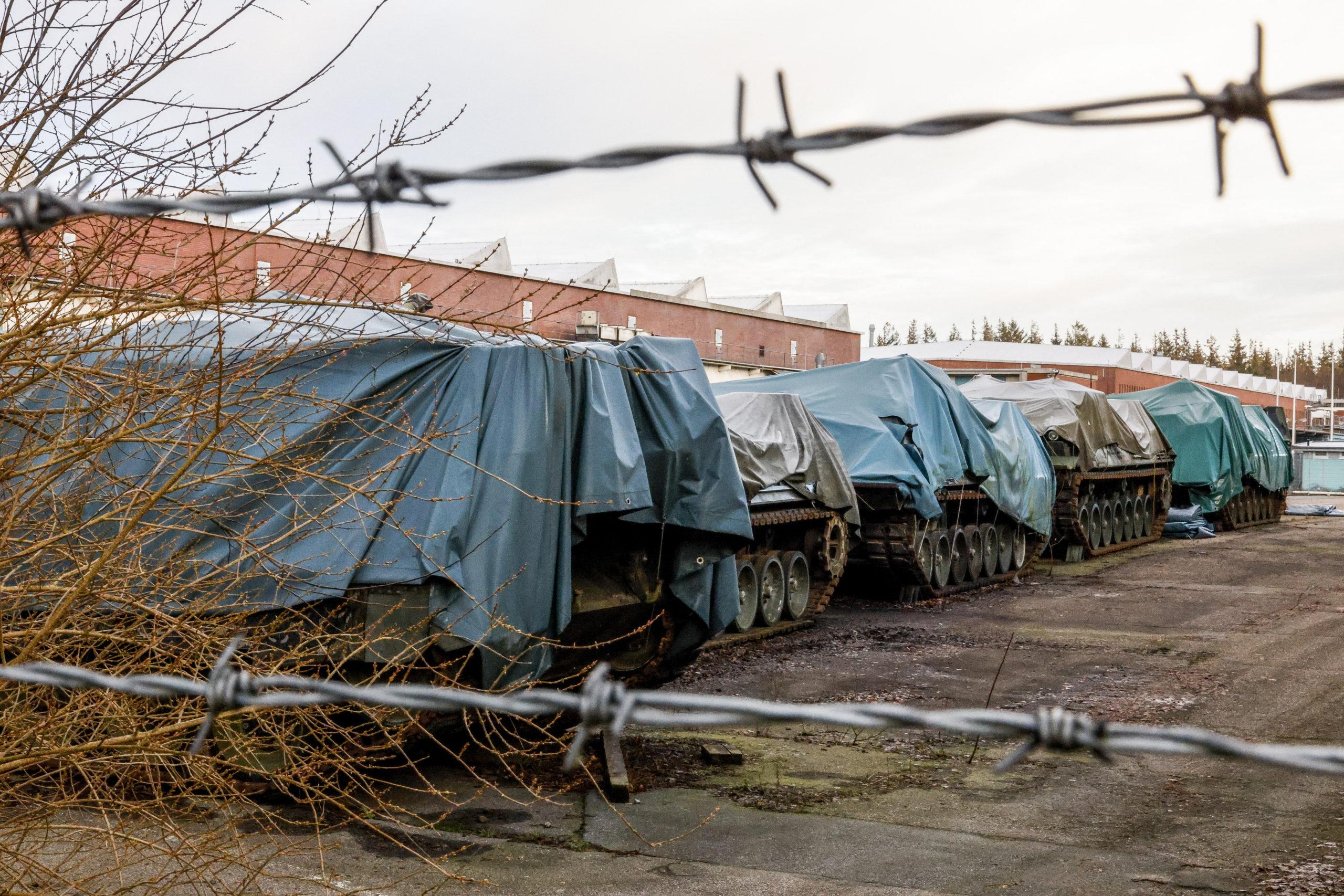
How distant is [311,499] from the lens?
6.59m

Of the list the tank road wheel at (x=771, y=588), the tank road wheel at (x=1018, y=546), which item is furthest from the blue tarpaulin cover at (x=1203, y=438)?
the tank road wheel at (x=771, y=588)

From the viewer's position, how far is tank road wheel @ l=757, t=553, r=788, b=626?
505 inches

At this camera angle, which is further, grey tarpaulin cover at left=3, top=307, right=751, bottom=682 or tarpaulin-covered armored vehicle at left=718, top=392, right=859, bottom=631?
tarpaulin-covered armored vehicle at left=718, top=392, right=859, bottom=631

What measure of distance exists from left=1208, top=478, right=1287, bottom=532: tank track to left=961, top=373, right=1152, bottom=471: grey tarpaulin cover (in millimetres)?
6638

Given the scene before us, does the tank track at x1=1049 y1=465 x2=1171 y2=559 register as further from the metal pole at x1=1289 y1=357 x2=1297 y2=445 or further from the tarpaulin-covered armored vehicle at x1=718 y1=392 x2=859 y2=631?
the metal pole at x1=1289 y1=357 x2=1297 y2=445

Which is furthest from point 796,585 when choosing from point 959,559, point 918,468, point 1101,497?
point 1101,497

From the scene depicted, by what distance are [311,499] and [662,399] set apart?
2572 mm

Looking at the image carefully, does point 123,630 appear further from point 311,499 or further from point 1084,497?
point 1084,497

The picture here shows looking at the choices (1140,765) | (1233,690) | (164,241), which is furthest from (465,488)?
(1233,690)

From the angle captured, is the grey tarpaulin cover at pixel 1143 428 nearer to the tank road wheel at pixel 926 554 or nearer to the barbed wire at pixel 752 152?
the tank road wheel at pixel 926 554

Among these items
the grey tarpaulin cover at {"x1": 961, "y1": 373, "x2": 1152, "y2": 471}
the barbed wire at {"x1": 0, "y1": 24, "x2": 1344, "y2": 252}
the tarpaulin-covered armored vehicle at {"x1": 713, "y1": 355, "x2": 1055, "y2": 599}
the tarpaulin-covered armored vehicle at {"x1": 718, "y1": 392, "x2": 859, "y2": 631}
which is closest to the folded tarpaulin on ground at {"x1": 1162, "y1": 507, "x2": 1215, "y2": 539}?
the grey tarpaulin cover at {"x1": 961, "y1": 373, "x2": 1152, "y2": 471}

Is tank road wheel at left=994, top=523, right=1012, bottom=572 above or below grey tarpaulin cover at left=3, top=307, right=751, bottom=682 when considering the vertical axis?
below

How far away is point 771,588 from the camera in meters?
13.0

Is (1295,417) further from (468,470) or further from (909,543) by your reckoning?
(468,470)
